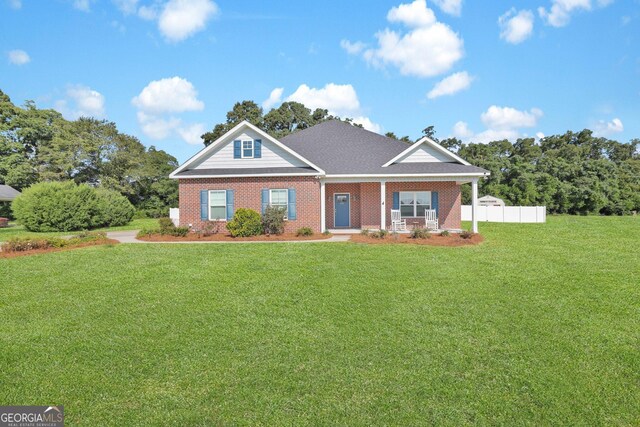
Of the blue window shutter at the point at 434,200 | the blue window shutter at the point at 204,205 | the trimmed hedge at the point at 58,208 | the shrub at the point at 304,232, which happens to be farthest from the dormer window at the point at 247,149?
the trimmed hedge at the point at 58,208

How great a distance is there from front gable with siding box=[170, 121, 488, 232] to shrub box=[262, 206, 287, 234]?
0.95m

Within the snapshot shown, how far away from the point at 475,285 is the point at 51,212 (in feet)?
74.3

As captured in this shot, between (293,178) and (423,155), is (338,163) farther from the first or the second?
(423,155)

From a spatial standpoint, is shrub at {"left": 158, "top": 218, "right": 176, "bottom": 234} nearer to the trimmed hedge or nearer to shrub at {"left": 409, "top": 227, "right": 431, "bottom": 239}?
the trimmed hedge

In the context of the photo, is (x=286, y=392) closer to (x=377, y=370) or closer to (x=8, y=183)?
(x=377, y=370)

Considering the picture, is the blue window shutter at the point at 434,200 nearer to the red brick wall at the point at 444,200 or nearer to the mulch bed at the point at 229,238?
the red brick wall at the point at 444,200

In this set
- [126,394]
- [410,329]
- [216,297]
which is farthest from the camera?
[216,297]

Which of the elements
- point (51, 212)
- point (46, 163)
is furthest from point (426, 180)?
point (46, 163)

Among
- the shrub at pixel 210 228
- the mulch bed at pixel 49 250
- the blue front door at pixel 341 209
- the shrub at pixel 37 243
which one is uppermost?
the blue front door at pixel 341 209

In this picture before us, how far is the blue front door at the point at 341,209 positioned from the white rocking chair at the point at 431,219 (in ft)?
13.4

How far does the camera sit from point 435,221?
1917 cm

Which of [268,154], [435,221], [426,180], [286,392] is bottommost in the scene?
[286,392]

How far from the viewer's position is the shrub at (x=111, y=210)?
24536 mm

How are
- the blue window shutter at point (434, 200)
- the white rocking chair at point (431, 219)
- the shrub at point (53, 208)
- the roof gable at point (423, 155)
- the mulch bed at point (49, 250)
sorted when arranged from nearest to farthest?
the mulch bed at point (49, 250), the white rocking chair at point (431, 219), the roof gable at point (423, 155), the blue window shutter at point (434, 200), the shrub at point (53, 208)
